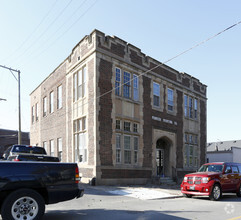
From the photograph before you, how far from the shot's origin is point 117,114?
714 inches

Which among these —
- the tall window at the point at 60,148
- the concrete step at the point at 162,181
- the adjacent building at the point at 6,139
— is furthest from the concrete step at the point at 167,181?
the adjacent building at the point at 6,139

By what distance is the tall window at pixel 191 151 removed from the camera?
25094 mm

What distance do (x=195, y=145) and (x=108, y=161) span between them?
490 inches

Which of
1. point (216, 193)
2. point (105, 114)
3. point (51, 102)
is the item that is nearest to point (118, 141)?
point (105, 114)

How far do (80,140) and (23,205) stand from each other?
486 inches

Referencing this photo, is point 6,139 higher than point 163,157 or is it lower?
higher

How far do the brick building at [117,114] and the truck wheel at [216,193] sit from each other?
6.73 m

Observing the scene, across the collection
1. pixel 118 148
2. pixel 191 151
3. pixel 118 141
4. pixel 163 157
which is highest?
pixel 118 141

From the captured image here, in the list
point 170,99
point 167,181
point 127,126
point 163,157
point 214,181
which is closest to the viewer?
point 214,181

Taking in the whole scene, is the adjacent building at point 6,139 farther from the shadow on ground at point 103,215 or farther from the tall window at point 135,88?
the shadow on ground at point 103,215

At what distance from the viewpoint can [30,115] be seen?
1172 inches

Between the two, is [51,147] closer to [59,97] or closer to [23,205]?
[59,97]

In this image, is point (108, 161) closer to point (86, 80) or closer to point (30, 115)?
point (86, 80)

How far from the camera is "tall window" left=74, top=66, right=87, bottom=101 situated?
1881 cm
